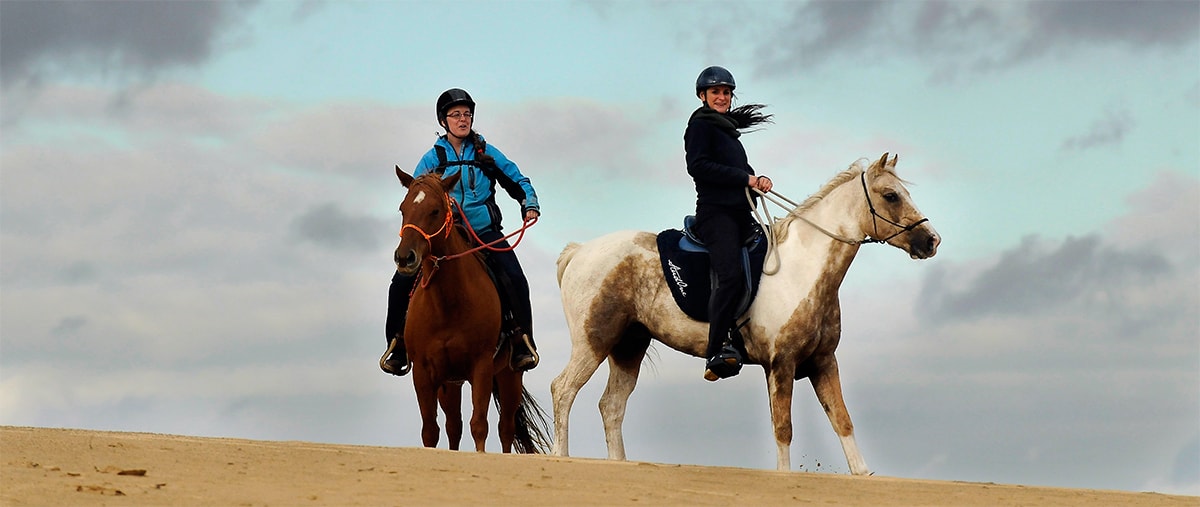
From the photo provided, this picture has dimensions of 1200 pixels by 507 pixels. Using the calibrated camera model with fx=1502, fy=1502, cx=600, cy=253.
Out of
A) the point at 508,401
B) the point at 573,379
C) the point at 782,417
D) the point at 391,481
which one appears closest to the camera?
the point at 391,481

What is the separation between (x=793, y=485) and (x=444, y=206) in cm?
398

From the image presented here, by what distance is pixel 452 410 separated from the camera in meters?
14.0

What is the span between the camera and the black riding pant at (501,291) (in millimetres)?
13727

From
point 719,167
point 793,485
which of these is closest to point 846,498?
point 793,485

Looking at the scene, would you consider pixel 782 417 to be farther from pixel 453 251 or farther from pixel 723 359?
pixel 453 251

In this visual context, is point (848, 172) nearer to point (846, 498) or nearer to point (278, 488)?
point (846, 498)

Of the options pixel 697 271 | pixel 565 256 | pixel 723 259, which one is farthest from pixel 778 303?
pixel 565 256

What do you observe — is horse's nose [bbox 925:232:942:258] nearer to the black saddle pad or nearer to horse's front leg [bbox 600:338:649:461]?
the black saddle pad

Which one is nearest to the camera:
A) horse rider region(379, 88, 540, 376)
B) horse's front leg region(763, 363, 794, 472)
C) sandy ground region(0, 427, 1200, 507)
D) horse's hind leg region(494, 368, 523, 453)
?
sandy ground region(0, 427, 1200, 507)

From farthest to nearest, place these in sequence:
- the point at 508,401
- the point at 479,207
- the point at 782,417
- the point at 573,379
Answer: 1. the point at 508,401
2. the point at 479,207
3. the point at 573,379
4. the point at 782,417

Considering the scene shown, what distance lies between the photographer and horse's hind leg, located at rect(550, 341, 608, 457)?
529 inches

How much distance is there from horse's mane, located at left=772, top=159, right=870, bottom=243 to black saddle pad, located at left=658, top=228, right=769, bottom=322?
0.71ft

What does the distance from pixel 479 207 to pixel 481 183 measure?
0.23m

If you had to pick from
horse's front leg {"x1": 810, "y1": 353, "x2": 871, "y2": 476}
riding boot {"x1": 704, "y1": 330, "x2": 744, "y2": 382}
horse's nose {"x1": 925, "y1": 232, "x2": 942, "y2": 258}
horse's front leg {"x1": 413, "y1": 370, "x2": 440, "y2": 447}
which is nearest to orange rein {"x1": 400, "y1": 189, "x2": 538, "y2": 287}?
horse's front leg {"x1": 413, "y1": 370, "x2": 440, "y2": 447}
